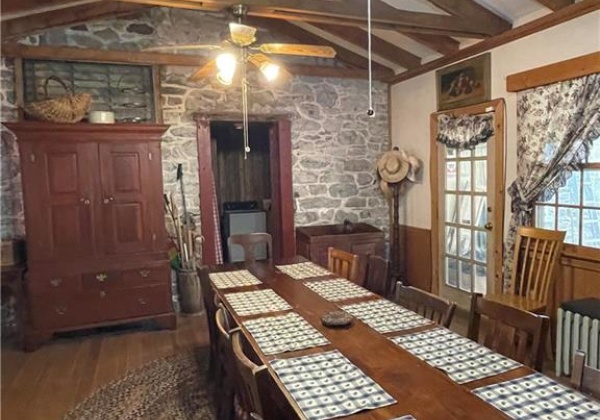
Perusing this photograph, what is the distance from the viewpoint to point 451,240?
15.6 feet

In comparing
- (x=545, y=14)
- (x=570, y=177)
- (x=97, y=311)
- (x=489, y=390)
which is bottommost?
(x=97, y=311)

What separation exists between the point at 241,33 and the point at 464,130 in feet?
8.58

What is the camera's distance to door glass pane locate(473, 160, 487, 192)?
13.8 ft

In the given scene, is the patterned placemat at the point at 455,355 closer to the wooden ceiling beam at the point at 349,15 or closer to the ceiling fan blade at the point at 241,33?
the ceiling fan blade at the point at 241,33

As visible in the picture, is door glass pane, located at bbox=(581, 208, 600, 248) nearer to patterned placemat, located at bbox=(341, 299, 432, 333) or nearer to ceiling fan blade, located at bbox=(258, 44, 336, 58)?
patterned placemat, located at bbox=(341, 299, 432, 333)

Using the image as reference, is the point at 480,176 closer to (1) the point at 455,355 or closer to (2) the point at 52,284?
(1) the point at 455,355

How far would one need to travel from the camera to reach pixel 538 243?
3.48 metres

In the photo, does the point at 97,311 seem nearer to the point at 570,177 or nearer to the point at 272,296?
the point at 272,296

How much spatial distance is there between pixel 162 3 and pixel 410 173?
3149 millimetres

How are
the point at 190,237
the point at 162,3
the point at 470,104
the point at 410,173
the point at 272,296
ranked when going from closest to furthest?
the point at 272,296
the point at 162,3
the point at 470,104
the point at 190,237
the point at 410,173

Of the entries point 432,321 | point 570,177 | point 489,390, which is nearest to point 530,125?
point 570,177

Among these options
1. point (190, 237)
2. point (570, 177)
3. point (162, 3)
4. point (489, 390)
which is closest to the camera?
point (489, 390)

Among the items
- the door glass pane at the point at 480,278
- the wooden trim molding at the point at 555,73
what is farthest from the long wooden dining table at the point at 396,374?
the door glass pane at the point at 480,278

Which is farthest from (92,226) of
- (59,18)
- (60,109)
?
(59,18)
